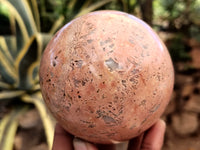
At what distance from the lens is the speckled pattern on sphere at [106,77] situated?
1.82ft

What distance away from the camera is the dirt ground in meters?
1.48

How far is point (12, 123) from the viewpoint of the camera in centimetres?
127

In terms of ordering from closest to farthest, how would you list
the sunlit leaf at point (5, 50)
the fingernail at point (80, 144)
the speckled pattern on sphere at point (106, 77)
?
1. the speckled pattern on sphere at point (106, 77)
2. the fingernail at point (80, 144)
3. the sunlit leaf at point (5, 50)

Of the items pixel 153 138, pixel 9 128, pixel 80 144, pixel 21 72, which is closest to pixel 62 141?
pixel 80 144

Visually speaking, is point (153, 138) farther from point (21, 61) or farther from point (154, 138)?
point (21, 61)

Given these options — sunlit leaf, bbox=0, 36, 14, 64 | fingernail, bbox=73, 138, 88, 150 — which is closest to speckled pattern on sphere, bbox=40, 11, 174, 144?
fingernail, bbox=73, 138, 88, 150

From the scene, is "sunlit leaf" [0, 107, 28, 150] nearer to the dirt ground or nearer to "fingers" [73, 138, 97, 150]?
the dirt ground

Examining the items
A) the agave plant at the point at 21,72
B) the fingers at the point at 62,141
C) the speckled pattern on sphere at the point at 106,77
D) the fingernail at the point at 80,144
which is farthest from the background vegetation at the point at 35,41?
the speckled pattern on sphere at the point at 106,77

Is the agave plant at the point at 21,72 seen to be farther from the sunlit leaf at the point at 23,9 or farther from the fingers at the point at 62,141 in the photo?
the fingers at the point at 62,141

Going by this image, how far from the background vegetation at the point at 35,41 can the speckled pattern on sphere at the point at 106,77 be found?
0.59m

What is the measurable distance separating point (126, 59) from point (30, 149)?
110cm

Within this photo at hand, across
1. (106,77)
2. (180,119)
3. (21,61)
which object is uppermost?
(106,77)

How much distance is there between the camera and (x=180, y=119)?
5.64 feet

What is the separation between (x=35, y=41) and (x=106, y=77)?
80 centimetres
